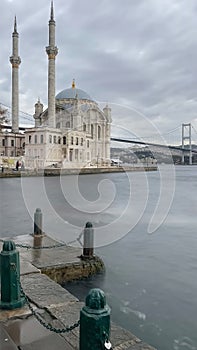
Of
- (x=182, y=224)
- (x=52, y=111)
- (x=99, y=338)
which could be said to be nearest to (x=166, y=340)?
(x=99, y=338)

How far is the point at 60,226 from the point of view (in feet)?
34.6

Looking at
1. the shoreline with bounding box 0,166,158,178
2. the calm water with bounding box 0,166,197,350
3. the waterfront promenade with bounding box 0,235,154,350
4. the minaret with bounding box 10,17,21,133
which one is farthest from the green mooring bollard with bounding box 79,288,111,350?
the minaret with bounding box 10,17,21,133

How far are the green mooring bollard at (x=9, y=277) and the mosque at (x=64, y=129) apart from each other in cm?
4195

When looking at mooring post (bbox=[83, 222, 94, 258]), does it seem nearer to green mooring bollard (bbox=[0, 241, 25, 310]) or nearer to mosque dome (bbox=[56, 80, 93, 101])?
green mooring bollard (bbox=[0, 241, 25, 310])

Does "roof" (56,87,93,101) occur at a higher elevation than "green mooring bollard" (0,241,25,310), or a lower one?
higher

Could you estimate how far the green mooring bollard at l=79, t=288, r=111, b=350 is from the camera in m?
2.04

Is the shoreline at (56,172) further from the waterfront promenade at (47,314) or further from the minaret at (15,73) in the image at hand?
the waterfront promenade at (47,314)

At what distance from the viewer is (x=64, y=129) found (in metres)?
52.6

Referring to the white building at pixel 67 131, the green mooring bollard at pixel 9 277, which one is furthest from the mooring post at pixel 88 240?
the white building at pixel 67 131

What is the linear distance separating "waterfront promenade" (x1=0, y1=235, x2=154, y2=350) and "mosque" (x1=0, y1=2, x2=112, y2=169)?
131 ft

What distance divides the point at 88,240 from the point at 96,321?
3738 millimetres

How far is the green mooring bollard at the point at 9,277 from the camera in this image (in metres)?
3.24

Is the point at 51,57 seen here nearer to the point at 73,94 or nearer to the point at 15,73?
the point at 15,73

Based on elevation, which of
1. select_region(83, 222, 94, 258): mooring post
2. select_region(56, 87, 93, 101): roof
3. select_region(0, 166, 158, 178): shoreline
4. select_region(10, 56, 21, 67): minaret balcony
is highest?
select_region(10, 56, 21, 67): minaret balcony
